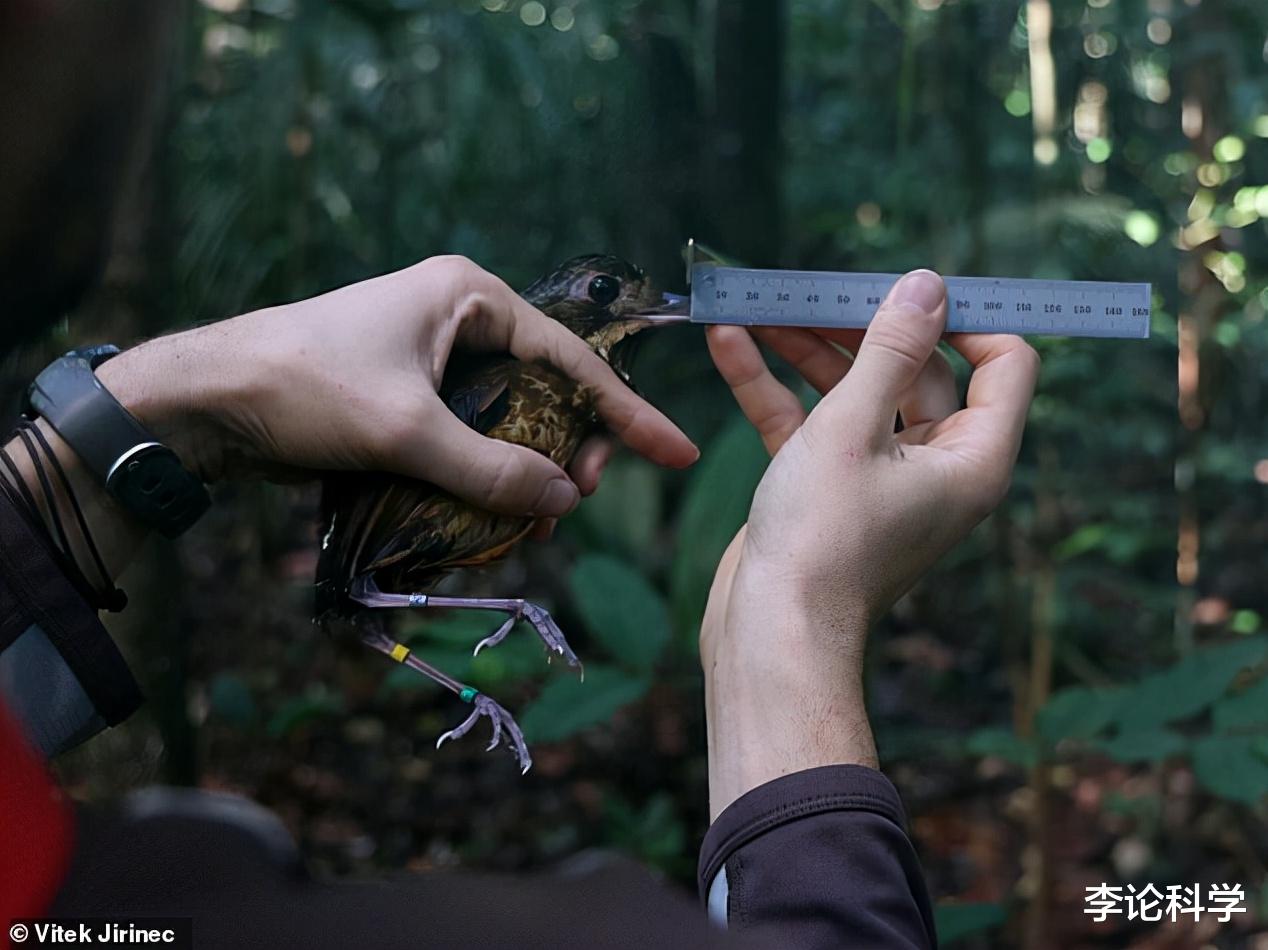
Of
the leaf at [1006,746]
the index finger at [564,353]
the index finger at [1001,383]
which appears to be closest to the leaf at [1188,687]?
the leaf at [1006,746]

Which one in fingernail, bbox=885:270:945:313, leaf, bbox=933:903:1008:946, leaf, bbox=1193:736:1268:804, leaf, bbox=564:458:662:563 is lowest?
leaf, bbox=933:903:1008:946

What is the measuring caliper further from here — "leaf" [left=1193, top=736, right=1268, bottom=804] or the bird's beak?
"leaf" [left=1193, top=736, right=1268, bottom=804]

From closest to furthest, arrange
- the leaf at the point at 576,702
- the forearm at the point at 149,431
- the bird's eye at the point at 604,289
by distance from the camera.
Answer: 1. the forearm at the point at 149,431
2. the bird's eye at the point at 604,289
3. the leaf at the point at 576,702

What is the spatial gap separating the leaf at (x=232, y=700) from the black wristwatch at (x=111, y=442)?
60 cm

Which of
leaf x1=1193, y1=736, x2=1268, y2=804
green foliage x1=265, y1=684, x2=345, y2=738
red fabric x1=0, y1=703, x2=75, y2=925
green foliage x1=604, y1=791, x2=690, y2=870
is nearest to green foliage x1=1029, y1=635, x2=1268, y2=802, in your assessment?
leaf x1=1193, y1=736, x2=1268, y2=804

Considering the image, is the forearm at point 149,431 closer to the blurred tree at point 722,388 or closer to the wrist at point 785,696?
the blurred tree at point 722,388

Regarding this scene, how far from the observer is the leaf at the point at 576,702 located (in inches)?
44.4

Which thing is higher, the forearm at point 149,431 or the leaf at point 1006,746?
the forearm at point 149,431

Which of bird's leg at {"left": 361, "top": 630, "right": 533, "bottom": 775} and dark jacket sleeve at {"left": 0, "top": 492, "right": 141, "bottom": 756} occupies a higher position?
dark jacket sleeve at {"left": 0, "top": 492, "right": 141, "bottom": 756}

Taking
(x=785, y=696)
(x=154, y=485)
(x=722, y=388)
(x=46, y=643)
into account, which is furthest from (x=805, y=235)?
(x=46, y=643)

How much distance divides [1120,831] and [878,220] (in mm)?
972

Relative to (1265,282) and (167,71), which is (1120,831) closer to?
(1265,282)

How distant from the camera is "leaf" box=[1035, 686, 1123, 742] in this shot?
4.70ft

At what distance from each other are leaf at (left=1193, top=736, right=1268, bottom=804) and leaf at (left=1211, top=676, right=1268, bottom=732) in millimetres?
14
